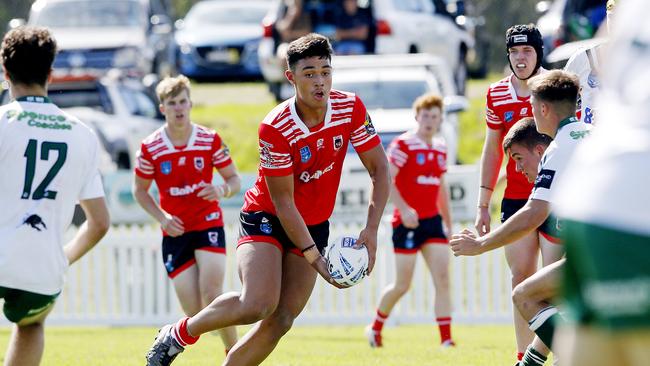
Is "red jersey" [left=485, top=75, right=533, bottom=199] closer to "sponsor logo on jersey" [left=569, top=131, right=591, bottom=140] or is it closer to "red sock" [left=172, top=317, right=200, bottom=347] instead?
"sponsor logo on jersey" [left=569, top=131, right=591, bottom=140]

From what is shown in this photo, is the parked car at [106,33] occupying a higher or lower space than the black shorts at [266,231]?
lower

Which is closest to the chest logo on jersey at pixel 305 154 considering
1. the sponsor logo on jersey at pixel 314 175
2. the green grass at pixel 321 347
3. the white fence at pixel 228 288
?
the sponsor logo on jersey at pixel 314 175

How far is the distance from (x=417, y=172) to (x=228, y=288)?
155 inches

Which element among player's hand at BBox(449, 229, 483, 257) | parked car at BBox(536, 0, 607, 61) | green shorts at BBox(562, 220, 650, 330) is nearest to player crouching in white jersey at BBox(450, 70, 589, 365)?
player's hand at BBox(449, 229, 483, 257)

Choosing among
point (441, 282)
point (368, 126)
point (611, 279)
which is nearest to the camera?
point (611, 279)

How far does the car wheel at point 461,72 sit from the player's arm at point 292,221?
17.2 metres

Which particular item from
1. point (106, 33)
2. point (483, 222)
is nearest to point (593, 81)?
point (483, 222)

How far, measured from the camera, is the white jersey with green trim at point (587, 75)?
7.80 meters

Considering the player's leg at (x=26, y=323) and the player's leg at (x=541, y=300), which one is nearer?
the player's leg at (x=26, y=323)

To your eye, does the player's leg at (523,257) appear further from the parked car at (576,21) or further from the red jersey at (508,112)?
the parked car at (576,21)

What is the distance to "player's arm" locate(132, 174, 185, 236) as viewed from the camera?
9062 millimetres

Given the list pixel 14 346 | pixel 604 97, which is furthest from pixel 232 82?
pixel 604 97

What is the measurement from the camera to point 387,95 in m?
17.5

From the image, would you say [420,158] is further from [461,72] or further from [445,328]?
[461,72]
